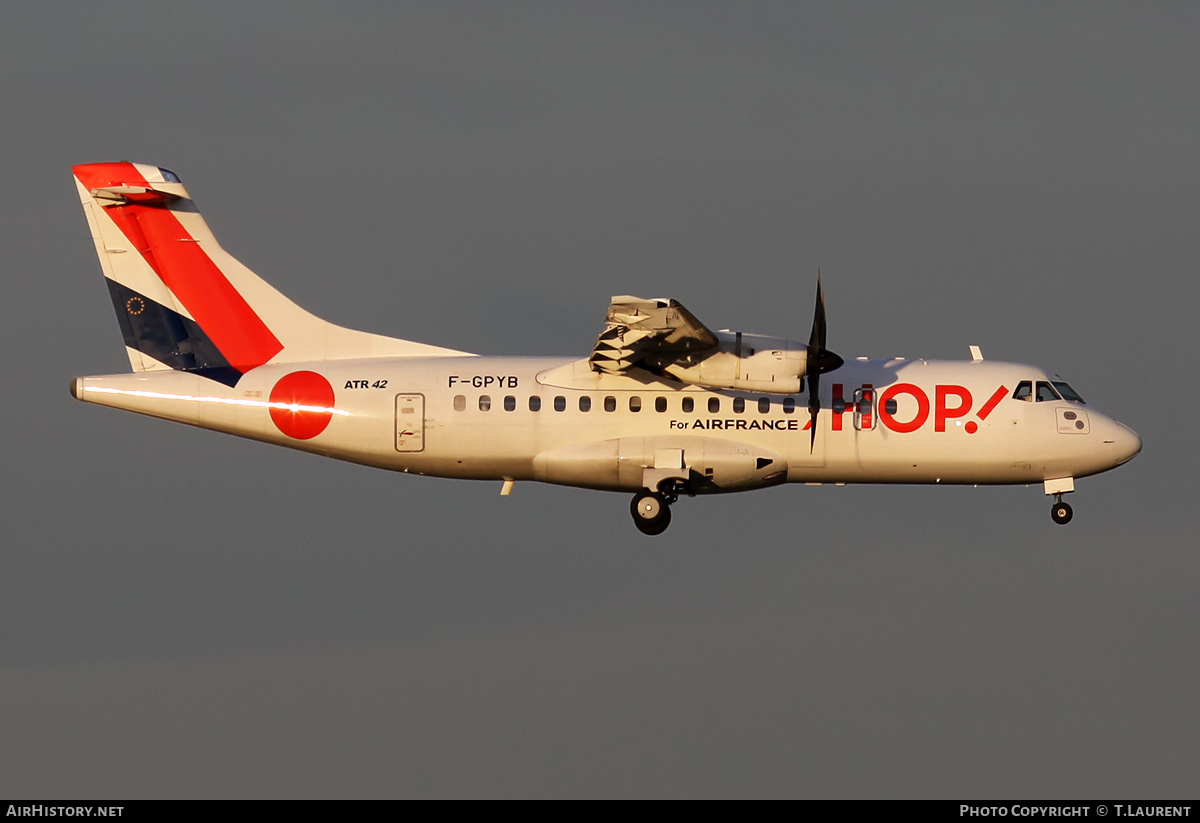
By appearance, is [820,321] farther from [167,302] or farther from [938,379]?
[167,302]

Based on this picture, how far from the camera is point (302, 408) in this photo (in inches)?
1073

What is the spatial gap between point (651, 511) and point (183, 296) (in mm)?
10093

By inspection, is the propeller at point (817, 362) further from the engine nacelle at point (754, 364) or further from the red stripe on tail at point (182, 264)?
the red stripe on tail at point (182, 264)

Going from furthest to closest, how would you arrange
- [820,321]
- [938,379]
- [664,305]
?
[938,379]
[820,321]
[664,305]

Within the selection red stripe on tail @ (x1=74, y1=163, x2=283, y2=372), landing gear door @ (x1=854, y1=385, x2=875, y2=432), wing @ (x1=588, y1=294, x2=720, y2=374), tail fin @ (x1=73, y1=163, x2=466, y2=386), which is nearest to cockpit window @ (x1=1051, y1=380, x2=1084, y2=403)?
landing gear door @ (x1=854, y1=385, x2=875, y2=432)

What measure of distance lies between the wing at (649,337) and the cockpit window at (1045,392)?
681cm

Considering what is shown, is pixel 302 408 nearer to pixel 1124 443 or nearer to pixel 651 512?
pixel 651 512

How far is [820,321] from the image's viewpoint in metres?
26.1

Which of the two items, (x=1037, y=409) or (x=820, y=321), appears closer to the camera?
(x=820, y=321)

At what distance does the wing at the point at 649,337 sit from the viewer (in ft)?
80.7

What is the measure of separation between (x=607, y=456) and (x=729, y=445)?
223 centimetres

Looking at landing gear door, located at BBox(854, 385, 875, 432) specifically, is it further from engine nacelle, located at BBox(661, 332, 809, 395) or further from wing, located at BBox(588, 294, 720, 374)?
wing, located at BBox(588, 294, 720, 374)

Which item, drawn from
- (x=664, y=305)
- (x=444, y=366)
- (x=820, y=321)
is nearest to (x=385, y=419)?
(x=444, y=366)

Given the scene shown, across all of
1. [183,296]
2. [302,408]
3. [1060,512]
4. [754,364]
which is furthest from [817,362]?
[183,296]
